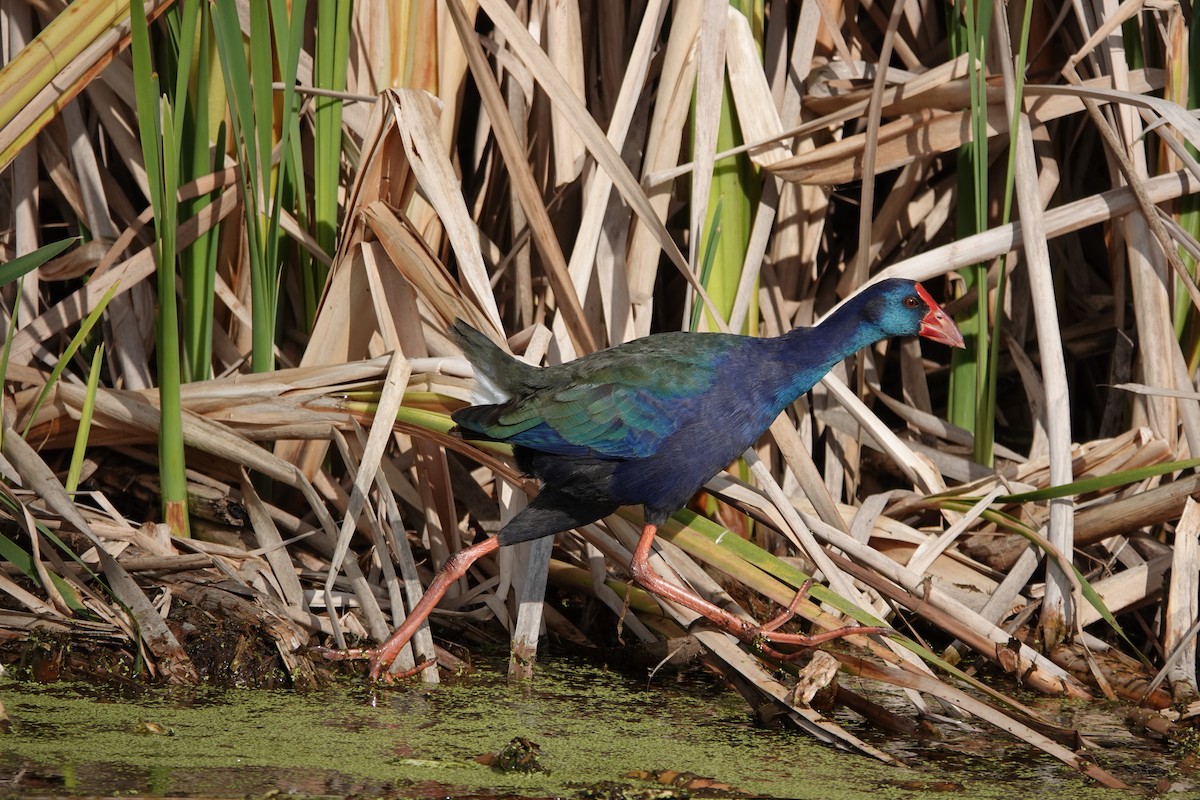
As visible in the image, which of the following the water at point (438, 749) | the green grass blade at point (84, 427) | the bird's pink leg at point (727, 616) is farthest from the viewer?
the green grass blade at point (84, 427)

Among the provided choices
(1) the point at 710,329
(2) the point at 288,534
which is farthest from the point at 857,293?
(2) the point at 288,534

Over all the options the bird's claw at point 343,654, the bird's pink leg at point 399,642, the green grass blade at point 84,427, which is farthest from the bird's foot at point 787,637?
the green grass blade at point 84,427

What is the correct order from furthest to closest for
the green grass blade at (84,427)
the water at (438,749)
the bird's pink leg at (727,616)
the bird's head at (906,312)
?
1. the bird's head at (906,312)
2. the green grass blade at (84,427)
3. the bird's pink leg at (727,616)
4. the water at (438,749)

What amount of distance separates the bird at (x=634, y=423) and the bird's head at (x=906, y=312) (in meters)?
0.13

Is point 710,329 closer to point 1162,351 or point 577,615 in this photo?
point 577,615

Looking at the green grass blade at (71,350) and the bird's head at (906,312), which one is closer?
the green grass blade at (71,350)

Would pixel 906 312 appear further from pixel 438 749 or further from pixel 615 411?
pixel 438 749

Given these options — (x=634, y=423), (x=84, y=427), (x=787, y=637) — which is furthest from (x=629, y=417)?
(x=84, y=427)

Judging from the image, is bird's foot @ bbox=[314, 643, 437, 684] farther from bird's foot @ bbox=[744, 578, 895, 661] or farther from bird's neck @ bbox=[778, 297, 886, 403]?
bird's neck @ bbox=[778, 297, 886, 403]

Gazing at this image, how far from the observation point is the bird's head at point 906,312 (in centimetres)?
242

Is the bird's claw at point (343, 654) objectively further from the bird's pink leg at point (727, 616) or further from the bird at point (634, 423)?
the bird's pink leg at point (727, 616)

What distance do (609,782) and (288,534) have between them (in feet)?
3.61

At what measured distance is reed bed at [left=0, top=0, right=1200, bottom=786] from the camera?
2301mm

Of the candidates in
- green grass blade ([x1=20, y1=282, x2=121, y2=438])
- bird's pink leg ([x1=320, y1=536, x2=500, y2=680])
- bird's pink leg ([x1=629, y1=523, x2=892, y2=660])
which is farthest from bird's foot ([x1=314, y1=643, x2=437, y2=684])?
green grass blade ([x1=20, y1=282, x2=121, y2=438])
